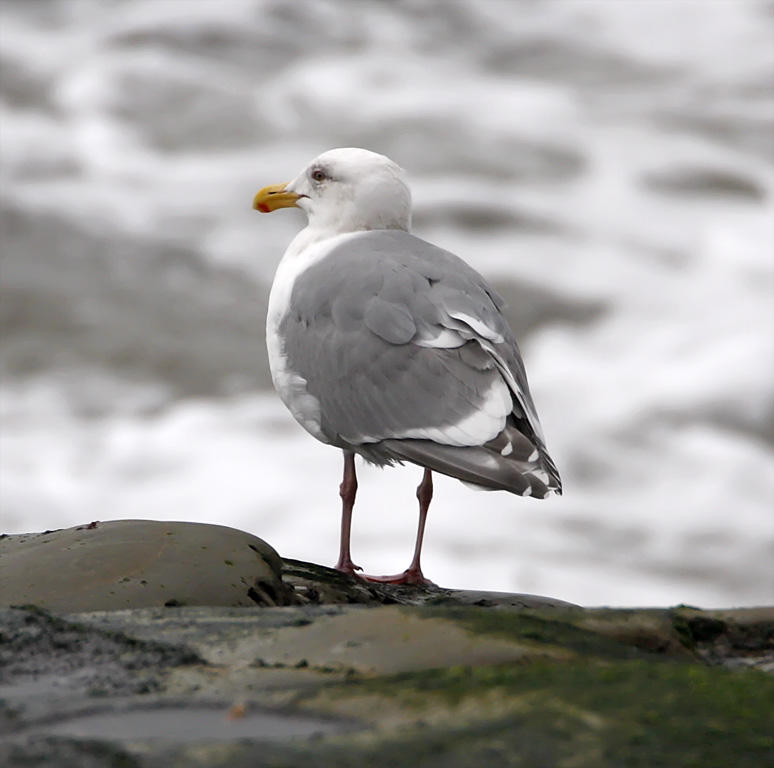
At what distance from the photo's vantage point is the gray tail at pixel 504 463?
4.25 m

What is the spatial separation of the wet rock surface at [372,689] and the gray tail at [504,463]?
0.81 m

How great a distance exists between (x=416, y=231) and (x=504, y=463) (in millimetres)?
13851

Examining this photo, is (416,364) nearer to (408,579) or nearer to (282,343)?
(282,343)

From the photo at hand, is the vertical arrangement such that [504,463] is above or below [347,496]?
below

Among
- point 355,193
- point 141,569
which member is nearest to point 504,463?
point 141,569

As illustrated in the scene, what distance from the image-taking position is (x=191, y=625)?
3158 millimetres

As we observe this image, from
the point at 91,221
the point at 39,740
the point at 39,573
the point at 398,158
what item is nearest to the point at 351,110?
the point at 398,158

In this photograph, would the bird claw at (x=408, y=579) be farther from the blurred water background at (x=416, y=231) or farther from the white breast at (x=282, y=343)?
the blurred water background at (x=416, y=231)

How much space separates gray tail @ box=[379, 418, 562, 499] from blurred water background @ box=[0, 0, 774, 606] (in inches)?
288

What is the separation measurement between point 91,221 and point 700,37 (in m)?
11.7

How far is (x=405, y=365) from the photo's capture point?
15.7ft

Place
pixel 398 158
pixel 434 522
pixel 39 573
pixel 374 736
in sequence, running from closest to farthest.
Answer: pixel 374 736 → pixel 39 573 → pixel 434 522 → pixel 398 158

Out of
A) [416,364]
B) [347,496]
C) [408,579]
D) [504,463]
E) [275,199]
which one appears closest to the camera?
[504,463]

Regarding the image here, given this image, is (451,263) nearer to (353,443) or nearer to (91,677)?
Answer: (353,443)
